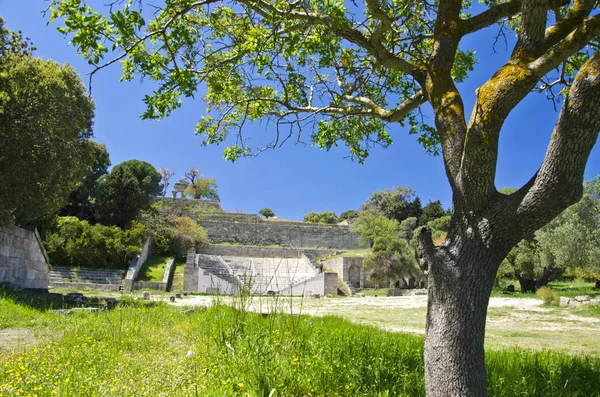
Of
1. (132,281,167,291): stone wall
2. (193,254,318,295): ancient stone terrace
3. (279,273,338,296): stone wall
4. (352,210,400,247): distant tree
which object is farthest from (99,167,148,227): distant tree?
(352,210,400,247): distant tree

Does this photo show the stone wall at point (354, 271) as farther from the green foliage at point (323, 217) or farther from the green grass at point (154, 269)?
the green foliage at point (323, 217)

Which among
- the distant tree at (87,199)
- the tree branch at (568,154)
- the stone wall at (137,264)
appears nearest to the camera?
the tree branch at (568,154)

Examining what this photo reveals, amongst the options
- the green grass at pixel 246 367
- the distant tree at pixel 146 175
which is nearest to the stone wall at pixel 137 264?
the green grass at pixel 246 367

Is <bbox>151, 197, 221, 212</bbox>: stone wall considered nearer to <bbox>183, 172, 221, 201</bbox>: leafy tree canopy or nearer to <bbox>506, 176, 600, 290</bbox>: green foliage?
<bbox>183, 172, 221, 201</bbox>: leafy tree canopy

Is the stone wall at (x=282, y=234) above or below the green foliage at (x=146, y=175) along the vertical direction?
below

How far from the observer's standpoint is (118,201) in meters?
30.1

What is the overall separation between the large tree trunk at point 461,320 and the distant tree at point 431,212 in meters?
47.8

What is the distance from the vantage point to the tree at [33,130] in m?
9.97

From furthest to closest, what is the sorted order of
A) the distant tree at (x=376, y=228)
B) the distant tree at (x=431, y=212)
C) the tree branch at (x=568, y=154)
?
1. the distant tree at (x=431, y=212)
2. the distant tree at (x=376, y=228)
3. the tree branch at (x=568, y=154)

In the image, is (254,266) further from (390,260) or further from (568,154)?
(568,154)

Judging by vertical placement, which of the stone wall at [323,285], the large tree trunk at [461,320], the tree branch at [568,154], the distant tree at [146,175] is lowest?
the stone wall at [323,285]

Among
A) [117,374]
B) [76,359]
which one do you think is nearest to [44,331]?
[76,359]

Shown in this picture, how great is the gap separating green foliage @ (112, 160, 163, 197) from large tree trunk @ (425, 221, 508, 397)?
44943mm

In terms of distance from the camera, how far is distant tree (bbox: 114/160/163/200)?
147 feet
